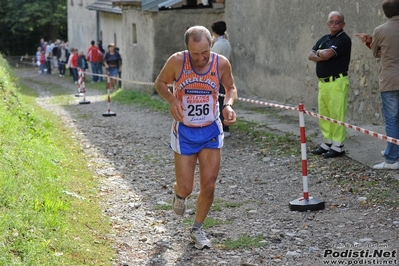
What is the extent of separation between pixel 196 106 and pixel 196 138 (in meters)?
0.27

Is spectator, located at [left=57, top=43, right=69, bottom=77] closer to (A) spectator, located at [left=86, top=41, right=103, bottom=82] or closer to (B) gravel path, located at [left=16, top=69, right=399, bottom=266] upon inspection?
(A) spectator, located at [left=86, top=41, right=103, bottom=82]

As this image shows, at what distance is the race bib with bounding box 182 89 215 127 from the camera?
611cm

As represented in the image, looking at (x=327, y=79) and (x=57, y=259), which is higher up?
(x=327, y=79)

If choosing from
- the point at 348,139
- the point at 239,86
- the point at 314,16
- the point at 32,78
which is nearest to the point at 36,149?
the point at 348,139

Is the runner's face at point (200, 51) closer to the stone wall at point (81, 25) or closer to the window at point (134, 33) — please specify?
the window at point (134, 33)

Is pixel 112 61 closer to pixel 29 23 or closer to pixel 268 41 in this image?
pixel 268 41

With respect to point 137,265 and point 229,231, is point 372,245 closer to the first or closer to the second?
point 229,231

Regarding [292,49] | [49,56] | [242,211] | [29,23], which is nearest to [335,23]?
[242,211]

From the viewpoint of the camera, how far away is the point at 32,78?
38094mm

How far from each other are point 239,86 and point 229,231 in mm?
11818

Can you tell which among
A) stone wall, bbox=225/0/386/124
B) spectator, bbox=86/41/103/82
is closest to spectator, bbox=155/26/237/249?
stone wall, bbox=225/0/386/124

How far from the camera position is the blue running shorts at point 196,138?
615cm

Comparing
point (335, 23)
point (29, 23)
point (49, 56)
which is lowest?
point (49, 56)

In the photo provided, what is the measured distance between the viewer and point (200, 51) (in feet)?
19.4
